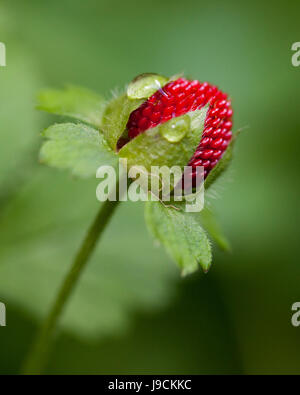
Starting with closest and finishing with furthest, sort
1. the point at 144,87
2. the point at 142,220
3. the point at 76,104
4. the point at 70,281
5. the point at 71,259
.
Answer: the point at 144,87
the point at 70,281
the point at 76,104
the point at 71,259
the point at 142,220

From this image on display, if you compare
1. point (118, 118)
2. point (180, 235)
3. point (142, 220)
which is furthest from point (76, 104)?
point (142, 220)

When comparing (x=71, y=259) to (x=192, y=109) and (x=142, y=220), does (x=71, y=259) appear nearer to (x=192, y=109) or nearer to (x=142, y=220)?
(x=142, y=220)

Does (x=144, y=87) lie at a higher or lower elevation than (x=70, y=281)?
higher

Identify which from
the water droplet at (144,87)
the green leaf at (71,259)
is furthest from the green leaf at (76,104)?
the green leaf at (71,259)

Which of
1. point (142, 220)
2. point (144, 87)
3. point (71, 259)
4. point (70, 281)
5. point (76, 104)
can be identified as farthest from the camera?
point (142, 220)

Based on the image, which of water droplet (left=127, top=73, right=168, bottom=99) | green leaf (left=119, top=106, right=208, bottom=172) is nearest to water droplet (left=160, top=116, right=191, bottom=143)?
green leaf (left=119, top=106, right=208, bottom=172)

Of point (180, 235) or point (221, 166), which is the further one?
point (221, 166)

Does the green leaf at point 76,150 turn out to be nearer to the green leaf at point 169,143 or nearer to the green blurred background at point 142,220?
the green leaf at point 169,143
